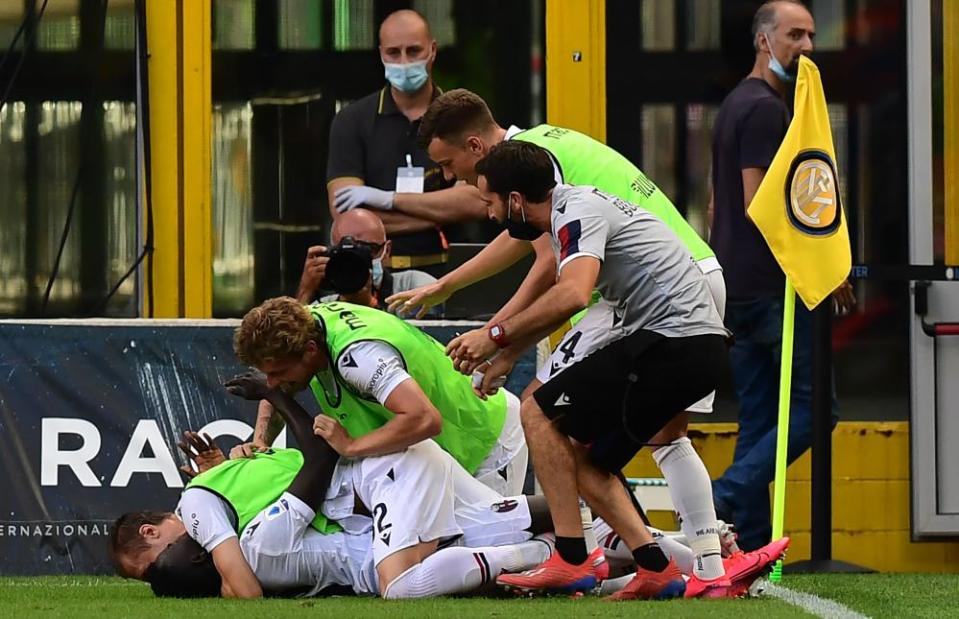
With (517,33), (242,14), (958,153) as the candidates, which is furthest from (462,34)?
(958,153)

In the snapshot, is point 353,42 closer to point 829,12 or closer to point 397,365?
point 829,12

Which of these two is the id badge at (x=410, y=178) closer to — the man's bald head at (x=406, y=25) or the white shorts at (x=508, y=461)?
the man's bald head at (x=406, y=25)

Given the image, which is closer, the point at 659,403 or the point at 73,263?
the point at 659,403

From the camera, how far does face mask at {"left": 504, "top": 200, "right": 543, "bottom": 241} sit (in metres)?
6.39

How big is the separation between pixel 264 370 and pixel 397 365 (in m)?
0.42

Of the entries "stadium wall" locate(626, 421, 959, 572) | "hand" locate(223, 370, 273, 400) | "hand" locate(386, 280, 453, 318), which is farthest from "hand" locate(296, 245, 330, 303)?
"stadium wall" locate(626, 421, 959, 572)

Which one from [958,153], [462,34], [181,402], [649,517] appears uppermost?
[462,34]

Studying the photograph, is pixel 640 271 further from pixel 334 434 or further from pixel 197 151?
pixel 197 151

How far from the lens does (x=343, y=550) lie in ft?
22.2

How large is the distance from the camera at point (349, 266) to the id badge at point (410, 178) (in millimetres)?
1161

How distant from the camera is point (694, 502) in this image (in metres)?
6.47

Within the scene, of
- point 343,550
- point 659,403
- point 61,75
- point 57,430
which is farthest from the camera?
point 61,75

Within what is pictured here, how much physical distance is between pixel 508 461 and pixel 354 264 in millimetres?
880

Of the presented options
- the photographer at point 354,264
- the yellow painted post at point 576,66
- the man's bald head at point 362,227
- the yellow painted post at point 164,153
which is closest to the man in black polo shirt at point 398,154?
the photographer at point 354,264
